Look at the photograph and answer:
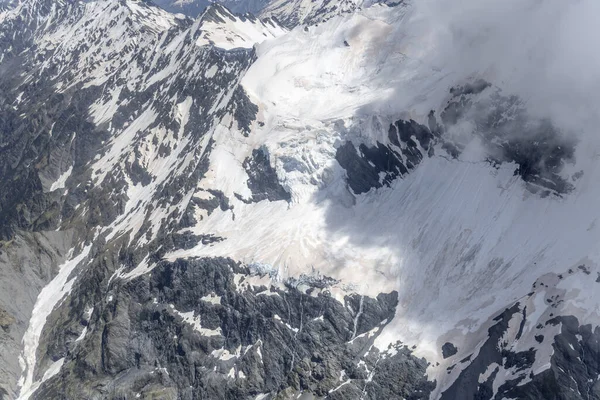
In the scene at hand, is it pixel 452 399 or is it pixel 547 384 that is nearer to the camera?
pixel 547 384

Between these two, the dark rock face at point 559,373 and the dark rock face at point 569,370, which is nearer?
the dark rock face at point 569,370

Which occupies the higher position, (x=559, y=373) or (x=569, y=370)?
(x=559, y=373)

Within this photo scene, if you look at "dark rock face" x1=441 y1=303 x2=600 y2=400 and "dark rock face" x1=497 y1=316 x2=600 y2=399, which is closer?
"dark rock face" x1=497 y1=316 x2=600 y2=399

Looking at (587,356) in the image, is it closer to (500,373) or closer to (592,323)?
(592,323)

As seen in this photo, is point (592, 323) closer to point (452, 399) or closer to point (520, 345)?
point (520, 345)

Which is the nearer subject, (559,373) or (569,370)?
(559,373)

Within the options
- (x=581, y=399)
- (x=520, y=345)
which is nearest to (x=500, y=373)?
(x=520, y=345)

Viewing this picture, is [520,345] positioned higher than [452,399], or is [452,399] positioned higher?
[520,345]

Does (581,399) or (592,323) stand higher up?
(592,323)

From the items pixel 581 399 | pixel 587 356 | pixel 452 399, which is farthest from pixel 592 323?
pixel 452 399
